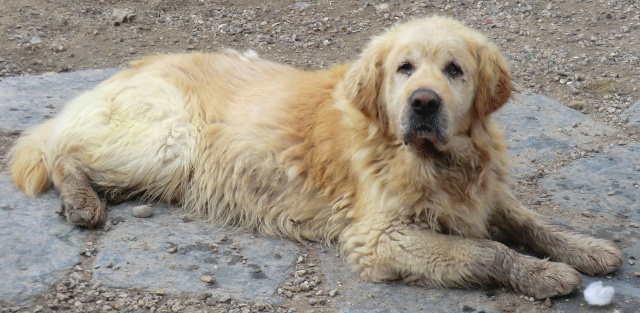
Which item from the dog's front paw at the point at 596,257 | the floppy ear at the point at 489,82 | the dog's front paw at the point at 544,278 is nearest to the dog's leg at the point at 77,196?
the floppy ear at the point at 489,82

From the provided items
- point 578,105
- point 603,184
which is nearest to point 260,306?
point 603,184

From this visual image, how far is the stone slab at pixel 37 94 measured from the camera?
643 centimetres

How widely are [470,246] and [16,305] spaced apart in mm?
2508

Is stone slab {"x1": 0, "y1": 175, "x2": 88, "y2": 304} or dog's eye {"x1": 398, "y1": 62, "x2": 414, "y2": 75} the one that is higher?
dog's eye {"x1": 398, "y1": 62, "x2": 414, "y2": 75}

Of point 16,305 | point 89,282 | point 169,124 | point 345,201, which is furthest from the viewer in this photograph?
point 169,124

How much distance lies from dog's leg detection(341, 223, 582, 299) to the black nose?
72 cm

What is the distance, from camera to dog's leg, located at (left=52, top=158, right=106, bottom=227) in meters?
4.93

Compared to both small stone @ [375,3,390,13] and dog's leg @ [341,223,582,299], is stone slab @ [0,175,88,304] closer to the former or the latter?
dog's leg @ [341,223,582,299]

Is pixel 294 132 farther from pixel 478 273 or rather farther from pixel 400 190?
pixel 478 273

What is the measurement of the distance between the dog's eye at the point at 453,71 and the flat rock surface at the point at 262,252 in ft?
4.16

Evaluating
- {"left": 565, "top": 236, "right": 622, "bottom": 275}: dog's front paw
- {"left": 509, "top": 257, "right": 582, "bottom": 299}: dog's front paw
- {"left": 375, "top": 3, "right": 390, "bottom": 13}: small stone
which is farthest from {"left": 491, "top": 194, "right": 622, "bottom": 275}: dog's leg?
{"left": 375, "top": 3, "right": 390, "bottom": 13}: small stone

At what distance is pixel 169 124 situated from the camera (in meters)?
5.48

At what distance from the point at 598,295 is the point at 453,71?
1.51 m

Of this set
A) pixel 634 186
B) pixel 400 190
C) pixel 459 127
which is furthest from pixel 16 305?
pixel 634 186
